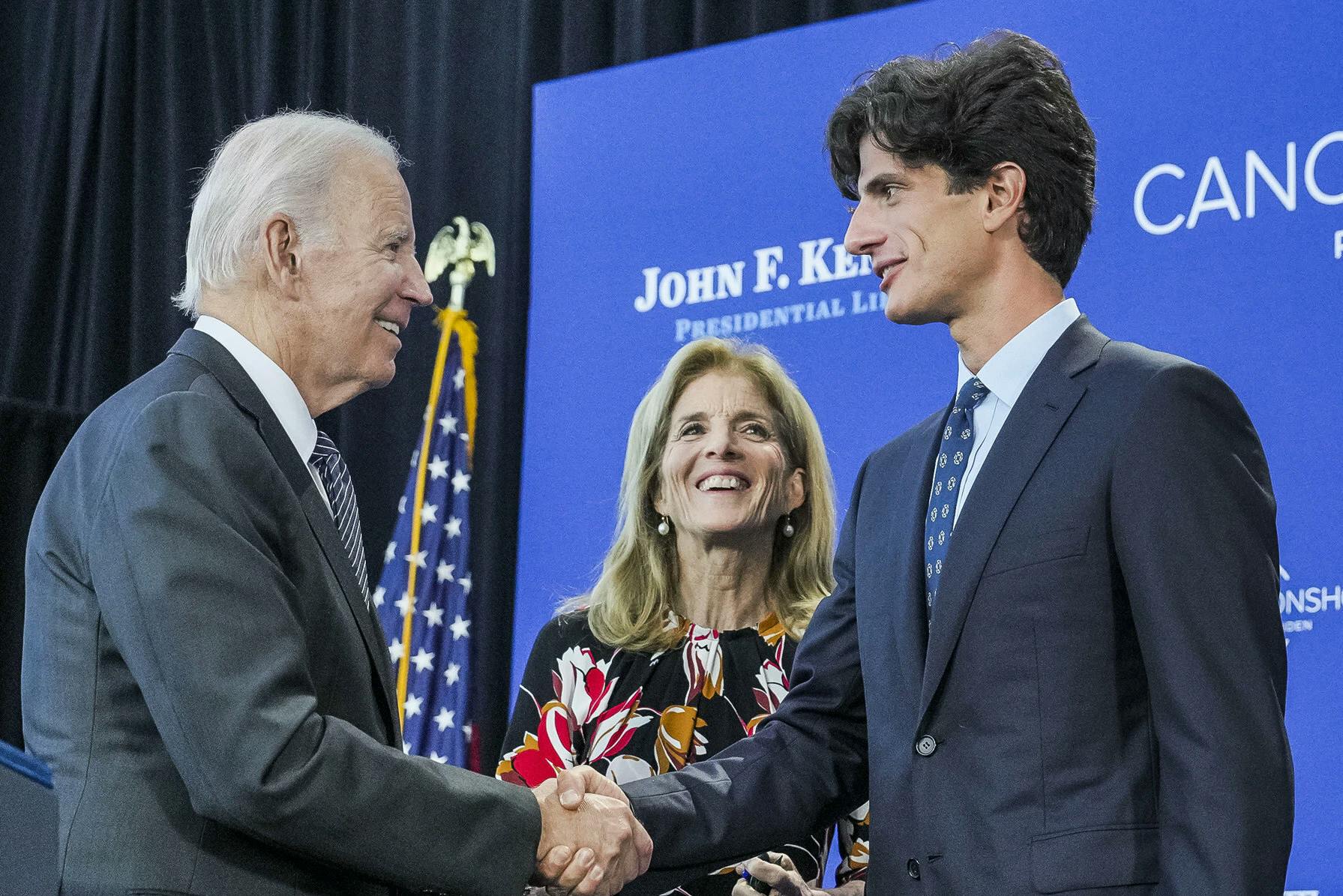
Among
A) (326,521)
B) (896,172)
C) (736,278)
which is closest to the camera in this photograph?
(326,521)

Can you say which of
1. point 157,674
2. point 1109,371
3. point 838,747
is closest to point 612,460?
point 838,747

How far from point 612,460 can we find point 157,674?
2628mm

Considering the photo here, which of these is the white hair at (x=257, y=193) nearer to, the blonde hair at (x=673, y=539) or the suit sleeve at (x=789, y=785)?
the suit sleeve at (x=789, y=785)

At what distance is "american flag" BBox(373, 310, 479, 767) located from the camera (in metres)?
5.03

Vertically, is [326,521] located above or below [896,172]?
below

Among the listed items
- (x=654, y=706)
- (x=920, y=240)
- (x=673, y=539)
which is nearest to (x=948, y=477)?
(x=920, y=240)

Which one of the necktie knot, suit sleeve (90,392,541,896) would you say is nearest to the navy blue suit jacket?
the necktie knot

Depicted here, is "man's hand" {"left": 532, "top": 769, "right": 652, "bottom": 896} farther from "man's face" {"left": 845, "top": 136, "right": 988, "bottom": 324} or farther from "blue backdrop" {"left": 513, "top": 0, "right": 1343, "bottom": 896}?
"blue backdrop" {"left": 513, "top": 0, "right": 1343, "bottom": 896}

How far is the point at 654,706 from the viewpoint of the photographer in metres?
3.42

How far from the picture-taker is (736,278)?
434 cm

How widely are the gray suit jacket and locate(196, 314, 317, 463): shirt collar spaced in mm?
102

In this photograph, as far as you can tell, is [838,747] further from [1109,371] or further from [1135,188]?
[1135,188]

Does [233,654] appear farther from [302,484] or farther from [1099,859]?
[1099,859]

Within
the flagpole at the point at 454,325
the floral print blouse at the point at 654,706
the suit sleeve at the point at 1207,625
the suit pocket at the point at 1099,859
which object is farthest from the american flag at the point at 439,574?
the suit sleeve at the point at 1207,625
